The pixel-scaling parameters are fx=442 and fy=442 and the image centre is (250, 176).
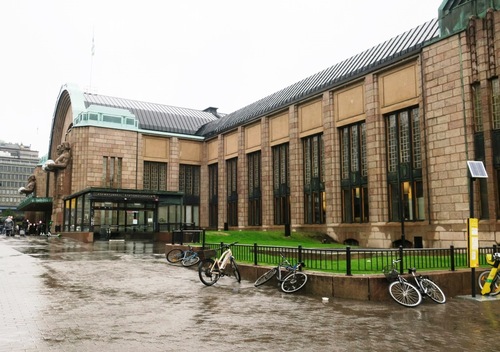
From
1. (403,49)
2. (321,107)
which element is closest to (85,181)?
(321,107)

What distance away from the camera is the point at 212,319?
9.91 meters

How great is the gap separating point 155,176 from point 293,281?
40.3 meters

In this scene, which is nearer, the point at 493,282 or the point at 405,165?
the point at 493,282

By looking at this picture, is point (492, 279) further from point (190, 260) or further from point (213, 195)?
point (213, 195)

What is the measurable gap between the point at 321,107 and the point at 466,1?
13371mm

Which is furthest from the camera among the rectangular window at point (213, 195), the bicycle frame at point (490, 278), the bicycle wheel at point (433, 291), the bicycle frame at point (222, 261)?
the rectangular window at point (213, 195)

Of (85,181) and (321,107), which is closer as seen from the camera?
(321,107)

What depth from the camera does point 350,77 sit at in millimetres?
32938

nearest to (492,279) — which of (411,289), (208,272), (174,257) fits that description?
(411,289)

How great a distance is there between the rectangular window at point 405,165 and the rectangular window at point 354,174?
7.26 feet

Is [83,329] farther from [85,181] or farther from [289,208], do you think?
[85,181]

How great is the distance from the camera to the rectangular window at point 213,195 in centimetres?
5244

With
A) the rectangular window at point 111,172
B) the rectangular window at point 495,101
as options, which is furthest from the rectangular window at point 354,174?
the rectangular window at point 111,172

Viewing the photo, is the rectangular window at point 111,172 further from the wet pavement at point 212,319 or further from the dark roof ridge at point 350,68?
the wet pavement at point 212,319
